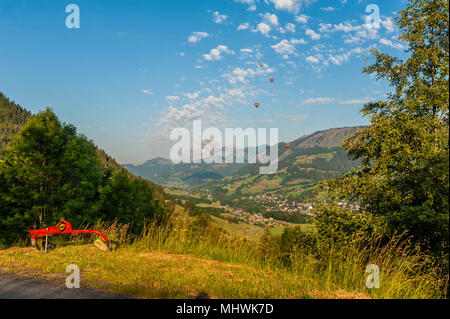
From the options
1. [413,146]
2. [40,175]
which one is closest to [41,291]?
[413,146]

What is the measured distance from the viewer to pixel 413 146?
9734 mm

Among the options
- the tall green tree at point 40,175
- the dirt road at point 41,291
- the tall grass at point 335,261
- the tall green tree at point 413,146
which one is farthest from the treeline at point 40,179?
the tall green tree at point 413,146

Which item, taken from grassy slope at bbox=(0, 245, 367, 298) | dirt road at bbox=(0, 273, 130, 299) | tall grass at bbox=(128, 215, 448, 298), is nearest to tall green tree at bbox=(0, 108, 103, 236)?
grassy slope at bbox=(0, 245, 367, 298)

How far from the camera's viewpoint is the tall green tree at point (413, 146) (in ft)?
26.0

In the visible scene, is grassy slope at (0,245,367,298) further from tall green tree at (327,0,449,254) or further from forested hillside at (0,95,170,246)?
forested hillside at (0,95,170,246)

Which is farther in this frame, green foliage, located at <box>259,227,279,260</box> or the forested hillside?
the forested hillside

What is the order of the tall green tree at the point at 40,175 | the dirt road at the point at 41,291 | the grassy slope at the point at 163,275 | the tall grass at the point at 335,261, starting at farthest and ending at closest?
the tall green tree at the point at 40,175 → the tall grass at the point at 335,261 → the grassy slope at the point at 163,275 → the dirt road at the point at 41,291

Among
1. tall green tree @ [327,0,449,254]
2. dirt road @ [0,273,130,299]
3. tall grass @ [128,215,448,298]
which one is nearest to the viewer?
dirt road @ [0,273,130,299]

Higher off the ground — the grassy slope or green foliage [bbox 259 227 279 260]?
the grassy slope

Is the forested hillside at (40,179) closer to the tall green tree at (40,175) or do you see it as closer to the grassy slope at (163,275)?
the tall green tree at (40,175)

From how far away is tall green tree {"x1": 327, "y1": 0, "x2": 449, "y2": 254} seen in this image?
7.93 meters
